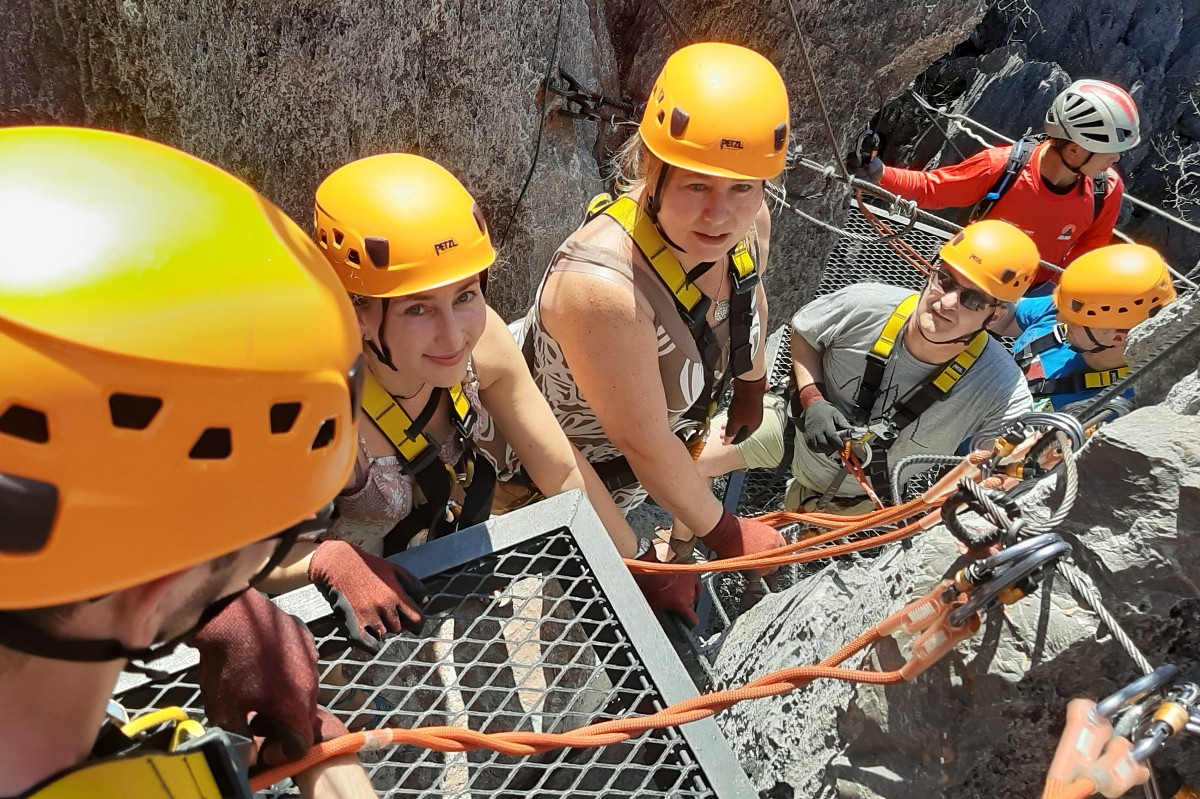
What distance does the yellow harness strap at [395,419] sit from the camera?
2.13m

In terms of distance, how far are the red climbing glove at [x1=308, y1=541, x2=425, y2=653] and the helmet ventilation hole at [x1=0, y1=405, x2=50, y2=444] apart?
3.19 feet

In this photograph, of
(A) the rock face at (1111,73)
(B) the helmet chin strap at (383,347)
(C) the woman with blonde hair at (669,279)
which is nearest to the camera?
(B) the helmet chin strap at (383,347)

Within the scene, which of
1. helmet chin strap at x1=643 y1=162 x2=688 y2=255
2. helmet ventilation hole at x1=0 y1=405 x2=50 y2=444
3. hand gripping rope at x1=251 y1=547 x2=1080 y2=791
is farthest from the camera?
helmet chin strap at x1=643 y1=162 x2=688 y2=255

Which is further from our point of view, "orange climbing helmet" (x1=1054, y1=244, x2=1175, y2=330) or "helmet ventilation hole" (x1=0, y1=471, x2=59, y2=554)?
"orange climbing helmet" (x1=1054, y1=244, x2=1175, y2=330)

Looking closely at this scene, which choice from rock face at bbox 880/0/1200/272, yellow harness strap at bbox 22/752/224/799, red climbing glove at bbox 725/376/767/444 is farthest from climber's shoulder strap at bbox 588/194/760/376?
rock face at bbox 880/0/1200/272

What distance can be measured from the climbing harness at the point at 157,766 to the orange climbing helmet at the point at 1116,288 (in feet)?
15.3

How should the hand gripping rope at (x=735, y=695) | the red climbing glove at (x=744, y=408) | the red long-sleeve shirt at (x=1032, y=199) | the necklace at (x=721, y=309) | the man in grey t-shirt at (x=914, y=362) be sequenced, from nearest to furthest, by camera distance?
1. the hand gripping rope at (x=735, y=695)
2. the necklace at (x=721, y=309)
3. the red climbing glove at (x=744, y=408)
4. the man in grey t-shirt at (x=914, y=362)
5. the red long-sleeve shirt at (x=1032, y=199)

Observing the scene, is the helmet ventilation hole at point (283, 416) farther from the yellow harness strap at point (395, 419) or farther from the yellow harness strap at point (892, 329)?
the yellow harness strap at point (892, 329)

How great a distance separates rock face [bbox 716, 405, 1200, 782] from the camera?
1571 mm

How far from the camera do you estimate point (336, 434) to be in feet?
3.41

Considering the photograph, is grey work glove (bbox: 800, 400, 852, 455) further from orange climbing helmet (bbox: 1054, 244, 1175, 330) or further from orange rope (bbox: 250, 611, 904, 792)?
orange rope (bbox: 250, 611, 904, 792)

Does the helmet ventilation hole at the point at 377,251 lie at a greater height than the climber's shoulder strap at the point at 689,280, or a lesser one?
greater

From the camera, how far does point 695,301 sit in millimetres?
2562

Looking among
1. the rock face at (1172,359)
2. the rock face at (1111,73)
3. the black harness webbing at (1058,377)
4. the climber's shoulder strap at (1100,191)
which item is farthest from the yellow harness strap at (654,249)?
the rock face at (1111,73)
